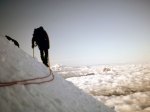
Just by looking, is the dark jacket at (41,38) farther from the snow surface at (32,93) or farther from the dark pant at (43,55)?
the snow surface at (32,93)

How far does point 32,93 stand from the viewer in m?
5.78

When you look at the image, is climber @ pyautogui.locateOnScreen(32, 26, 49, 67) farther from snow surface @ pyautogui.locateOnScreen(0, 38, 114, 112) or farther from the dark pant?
snow surface @ pyautogui.locateOnScreen(0, 38, 114, 112)

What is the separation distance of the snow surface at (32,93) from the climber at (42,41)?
1645 millimetres

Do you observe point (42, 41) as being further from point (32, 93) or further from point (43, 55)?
point (32, 93)

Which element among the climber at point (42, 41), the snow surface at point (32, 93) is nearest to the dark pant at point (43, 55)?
the climber at point (42, 41)

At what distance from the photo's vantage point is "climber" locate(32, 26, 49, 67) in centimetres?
951

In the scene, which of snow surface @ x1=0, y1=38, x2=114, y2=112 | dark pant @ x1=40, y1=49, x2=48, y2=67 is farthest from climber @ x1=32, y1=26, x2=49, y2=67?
snow surface @ x1=0, y1=38, x2=114, y2=112

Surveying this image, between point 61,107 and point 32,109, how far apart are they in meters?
1.16

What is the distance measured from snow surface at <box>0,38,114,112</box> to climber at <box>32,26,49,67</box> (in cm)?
165

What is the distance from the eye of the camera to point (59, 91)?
7078 mm

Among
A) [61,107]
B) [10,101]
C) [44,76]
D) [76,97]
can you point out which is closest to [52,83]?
[44,76]

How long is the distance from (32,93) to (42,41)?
4.21 m

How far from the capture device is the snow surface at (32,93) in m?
5.11

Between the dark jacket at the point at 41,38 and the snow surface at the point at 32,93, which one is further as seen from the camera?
the dark jacket at the point at 41,38
